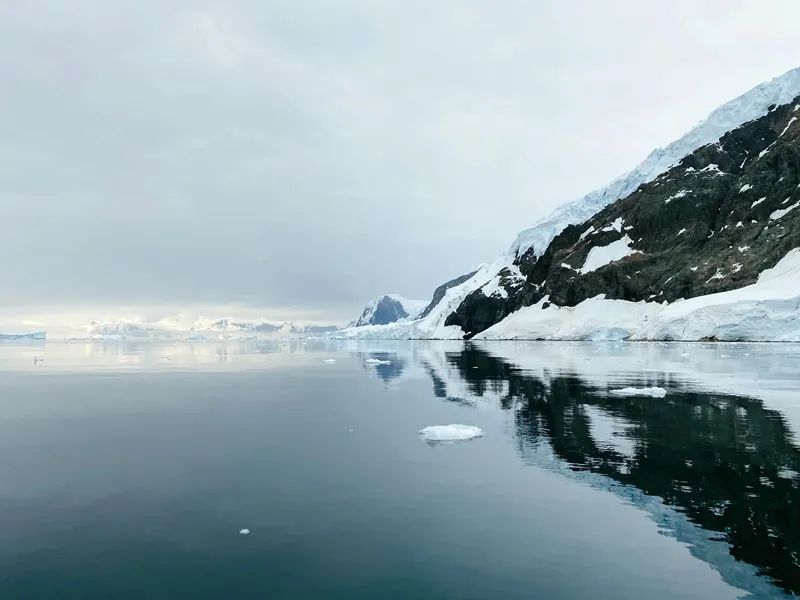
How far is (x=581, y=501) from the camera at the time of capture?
532 inches

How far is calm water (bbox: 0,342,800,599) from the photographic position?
30.9 feet

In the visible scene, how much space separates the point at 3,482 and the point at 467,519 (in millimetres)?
13048

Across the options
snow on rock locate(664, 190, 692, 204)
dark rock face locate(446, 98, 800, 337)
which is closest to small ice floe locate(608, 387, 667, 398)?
dark rock face locate(446, 98, 800, 337)

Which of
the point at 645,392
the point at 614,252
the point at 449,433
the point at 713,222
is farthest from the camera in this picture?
the point at 614,252

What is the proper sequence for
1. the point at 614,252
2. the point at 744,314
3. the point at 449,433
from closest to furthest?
1. the point at 449,433
2. the point at 744,314
3. the point at 614,252

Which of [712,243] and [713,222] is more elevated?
[713,222]

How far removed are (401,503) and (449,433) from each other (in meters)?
7.66

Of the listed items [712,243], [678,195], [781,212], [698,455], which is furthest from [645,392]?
[678,195]

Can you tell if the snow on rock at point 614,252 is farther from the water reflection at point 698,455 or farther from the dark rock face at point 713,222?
the water reflection at point 698,455

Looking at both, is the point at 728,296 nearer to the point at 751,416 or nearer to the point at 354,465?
the point at 751,416

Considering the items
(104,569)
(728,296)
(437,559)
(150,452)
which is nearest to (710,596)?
(437,559)

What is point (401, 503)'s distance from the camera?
13.5 meters

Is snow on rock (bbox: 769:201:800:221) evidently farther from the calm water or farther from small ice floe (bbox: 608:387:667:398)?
the calm water

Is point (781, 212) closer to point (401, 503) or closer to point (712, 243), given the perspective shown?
point (712, 243)
